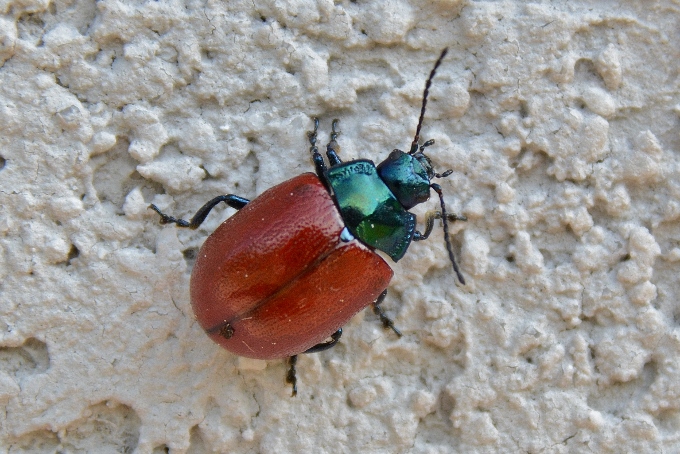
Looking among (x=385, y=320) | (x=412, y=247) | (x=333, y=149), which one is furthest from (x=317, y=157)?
(x=385, y=320)

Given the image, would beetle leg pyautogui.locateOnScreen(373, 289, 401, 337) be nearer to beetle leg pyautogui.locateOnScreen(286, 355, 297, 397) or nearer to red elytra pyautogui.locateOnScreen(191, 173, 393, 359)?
red elytra pyautogui.locateOnScreen(191, 173, 393, 359)

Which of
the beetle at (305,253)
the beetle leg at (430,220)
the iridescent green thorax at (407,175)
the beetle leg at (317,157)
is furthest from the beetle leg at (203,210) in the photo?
the beetle leg at (430,220)

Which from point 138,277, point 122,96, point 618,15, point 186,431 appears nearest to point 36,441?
point 186,431

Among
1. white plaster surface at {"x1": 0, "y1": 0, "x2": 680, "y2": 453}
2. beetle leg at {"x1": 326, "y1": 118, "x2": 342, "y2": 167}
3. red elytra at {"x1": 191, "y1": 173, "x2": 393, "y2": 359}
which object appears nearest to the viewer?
red elytra at {"x1": 191, "y1": 173, "x2": 393, "y2": 359}

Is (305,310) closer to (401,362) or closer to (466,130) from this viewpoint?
(401,362)

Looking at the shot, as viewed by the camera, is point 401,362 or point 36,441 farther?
point 401,362

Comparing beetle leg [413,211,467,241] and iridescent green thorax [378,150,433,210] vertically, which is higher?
iridescent green thorax [378,150,433,210]

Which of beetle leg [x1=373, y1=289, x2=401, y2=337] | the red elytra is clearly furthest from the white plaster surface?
the red elytra
